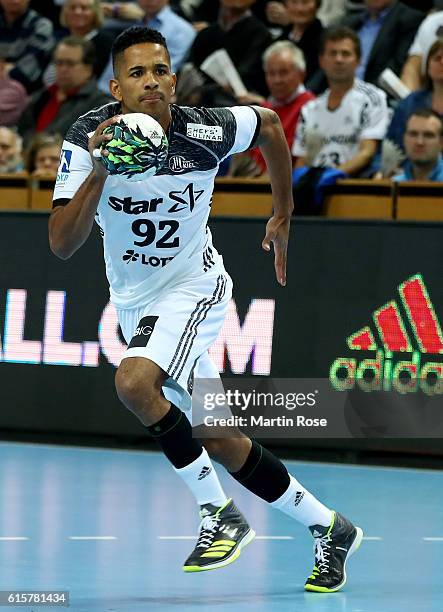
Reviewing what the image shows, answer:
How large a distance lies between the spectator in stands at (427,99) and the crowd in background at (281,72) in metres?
0.01

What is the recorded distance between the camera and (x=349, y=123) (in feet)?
36.5

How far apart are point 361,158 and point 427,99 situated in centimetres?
80

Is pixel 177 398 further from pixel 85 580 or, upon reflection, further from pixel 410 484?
pixel 410 484

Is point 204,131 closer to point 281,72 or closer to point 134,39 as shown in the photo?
point 134,39

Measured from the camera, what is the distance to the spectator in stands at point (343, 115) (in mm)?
11055

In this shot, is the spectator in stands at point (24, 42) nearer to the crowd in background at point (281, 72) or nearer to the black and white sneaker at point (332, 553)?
the crowd in background at point (281, 72)

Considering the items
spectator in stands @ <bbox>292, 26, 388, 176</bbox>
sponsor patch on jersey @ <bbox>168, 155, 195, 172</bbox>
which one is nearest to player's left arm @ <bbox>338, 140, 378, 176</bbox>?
spectator in stands @ <bbox>292, 26, 388, 176</bbox>

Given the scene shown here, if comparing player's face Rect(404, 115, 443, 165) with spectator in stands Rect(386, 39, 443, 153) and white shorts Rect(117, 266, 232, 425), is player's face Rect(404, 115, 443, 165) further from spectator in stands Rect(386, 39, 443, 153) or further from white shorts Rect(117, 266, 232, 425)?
white shorts Rect(117, 266, 232, 425)

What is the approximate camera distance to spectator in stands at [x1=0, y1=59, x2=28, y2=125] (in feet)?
45.8

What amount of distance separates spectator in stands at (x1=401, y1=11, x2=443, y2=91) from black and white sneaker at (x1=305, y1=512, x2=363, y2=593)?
637 cm

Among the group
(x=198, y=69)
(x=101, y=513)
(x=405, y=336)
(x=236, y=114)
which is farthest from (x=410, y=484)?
(x=198, y=69)

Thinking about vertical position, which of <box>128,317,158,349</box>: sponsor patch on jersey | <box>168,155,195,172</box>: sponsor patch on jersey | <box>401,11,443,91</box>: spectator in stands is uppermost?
<box>401,11,443,91</box>: spectator in stands

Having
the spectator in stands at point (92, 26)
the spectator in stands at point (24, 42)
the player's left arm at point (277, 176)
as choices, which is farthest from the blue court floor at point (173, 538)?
the spectator in stands at point (24, 42)

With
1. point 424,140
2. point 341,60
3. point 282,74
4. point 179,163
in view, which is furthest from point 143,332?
point 282,74
